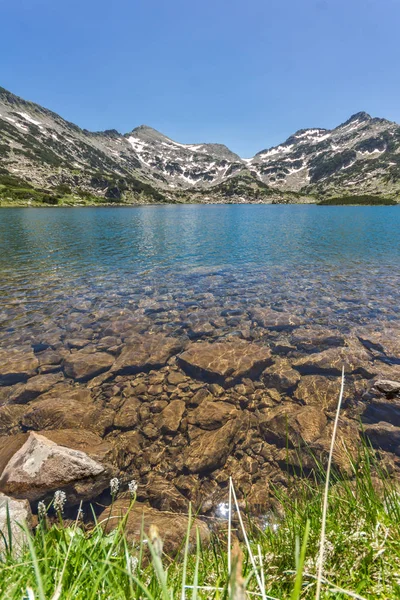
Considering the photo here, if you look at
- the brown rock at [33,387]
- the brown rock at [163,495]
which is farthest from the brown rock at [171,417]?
the brown rock at [33,387]

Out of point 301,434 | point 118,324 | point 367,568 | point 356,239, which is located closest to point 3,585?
point 367,568

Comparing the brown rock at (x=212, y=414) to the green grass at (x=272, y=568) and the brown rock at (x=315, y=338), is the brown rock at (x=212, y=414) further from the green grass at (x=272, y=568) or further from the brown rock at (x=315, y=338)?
the green grass at (x=272, y=568)

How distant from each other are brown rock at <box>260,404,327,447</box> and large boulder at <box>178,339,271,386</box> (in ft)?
7.18

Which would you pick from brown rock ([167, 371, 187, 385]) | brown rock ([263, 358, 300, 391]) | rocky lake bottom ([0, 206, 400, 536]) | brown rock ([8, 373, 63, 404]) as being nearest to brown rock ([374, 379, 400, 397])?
rocky lake bottom ([0, 206, 400, 536])

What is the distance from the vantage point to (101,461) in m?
7.69

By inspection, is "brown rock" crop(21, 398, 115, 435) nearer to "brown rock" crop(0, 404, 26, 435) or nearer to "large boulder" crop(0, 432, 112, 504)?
"brown rock" crop(0, 404, 26, 435)

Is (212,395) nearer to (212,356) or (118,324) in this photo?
(212,356)

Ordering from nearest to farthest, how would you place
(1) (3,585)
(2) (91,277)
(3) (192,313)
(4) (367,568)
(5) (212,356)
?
1. (1) (3,585)
2. (4) (367,568)
3. (5) (212,356)
4. (3) (192,313)
5. (2) (91,277)

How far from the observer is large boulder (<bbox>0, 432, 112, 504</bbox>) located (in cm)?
652

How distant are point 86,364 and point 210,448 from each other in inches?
252

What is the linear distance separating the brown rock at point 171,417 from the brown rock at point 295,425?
263 centimetres

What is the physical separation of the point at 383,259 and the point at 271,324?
71.6 ft

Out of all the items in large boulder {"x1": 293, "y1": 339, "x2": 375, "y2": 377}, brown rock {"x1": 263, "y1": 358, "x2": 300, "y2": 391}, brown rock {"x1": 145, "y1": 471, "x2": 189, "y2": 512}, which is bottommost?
brown rock {"x1": 145, "y1": 471, "x2": 189, "y2": 512}

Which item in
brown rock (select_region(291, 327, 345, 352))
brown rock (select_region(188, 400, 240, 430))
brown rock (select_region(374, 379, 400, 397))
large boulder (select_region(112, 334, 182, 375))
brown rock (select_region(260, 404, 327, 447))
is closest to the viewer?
brown rock (select_region(260, 404, 327, 447))
